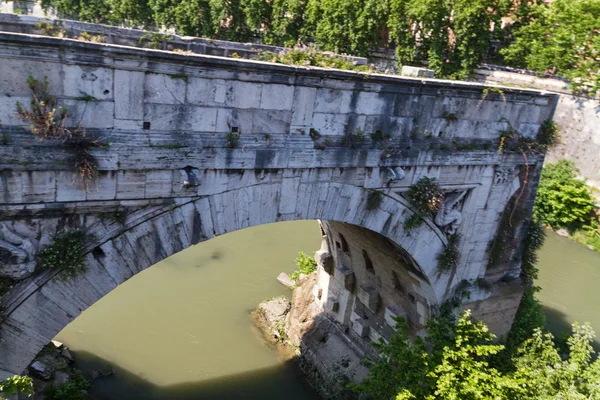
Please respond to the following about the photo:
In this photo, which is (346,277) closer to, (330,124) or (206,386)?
(206,386)

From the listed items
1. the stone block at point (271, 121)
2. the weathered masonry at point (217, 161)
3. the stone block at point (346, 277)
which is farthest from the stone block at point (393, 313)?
the stone block at point (271, 121)

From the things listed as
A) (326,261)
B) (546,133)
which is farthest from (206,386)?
(546,133)

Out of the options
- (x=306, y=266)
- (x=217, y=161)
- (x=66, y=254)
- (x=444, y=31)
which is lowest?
(x=306, y=266)

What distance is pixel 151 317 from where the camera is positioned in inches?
457

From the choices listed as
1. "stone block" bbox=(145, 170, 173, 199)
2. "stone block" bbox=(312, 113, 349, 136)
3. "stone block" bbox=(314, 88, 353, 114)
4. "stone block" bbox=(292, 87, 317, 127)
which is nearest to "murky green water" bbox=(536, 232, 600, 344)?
"stone block" bbox=(312, 113, 349, 136)

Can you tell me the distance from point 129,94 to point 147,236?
4.60 ft

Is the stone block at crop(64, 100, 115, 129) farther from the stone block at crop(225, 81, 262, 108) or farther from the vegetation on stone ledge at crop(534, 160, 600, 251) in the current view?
the vegetation on stone ledge at crop(534, 160, 600, 251)

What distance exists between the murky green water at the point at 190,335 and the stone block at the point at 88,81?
6482 mm

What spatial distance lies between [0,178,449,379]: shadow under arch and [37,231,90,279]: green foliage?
81 millimetres

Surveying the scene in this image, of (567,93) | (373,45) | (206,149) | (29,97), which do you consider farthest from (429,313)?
(373,45)

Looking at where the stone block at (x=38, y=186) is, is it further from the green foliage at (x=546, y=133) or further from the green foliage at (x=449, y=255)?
the green foliage at (x=546, y=133)

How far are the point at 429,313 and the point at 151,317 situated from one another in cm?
636

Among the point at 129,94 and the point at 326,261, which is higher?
the point at 129,94

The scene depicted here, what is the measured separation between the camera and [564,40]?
67.4 ft
